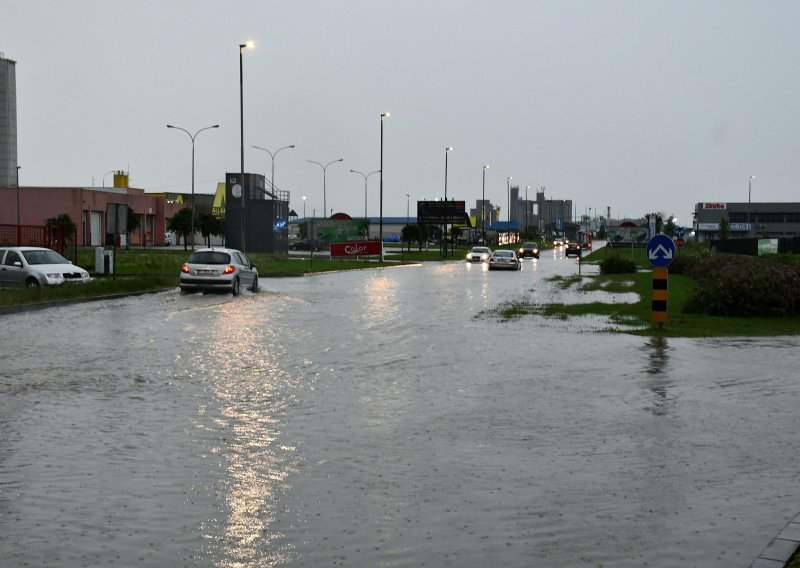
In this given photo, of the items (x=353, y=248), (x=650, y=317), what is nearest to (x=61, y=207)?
(x=353, y=248)

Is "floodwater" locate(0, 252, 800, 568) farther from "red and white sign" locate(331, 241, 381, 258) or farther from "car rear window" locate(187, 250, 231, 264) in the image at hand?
"red and white sign" locate(331, 241, 381, 258)

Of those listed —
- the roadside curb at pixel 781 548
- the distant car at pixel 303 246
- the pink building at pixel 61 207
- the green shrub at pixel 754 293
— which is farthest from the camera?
the distant car at pixel 303 246

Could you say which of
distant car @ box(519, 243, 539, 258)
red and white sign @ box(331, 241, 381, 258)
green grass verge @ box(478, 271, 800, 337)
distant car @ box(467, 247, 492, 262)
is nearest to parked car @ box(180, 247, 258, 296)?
green grass verge @ box(478, 271, 800, 337)

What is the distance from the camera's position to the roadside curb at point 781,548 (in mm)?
5891

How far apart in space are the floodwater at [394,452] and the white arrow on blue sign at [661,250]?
2944 mm

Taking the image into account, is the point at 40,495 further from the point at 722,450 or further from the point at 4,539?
the point at 722,450

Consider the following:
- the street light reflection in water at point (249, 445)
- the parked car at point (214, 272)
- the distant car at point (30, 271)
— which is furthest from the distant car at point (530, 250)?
the street light reflection in water at point (249, 445)

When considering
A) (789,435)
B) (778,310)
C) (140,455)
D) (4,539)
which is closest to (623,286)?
(778,310)

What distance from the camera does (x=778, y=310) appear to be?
940 inches

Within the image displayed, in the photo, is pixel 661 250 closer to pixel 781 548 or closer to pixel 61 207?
pixel 781 548

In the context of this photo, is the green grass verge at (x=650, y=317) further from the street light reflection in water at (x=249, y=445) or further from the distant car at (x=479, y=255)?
the distant car at (x=479, y=255)

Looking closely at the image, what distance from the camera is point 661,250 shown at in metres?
20.8

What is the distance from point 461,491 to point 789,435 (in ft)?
13.2

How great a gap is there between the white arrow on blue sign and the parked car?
15.4 meters
